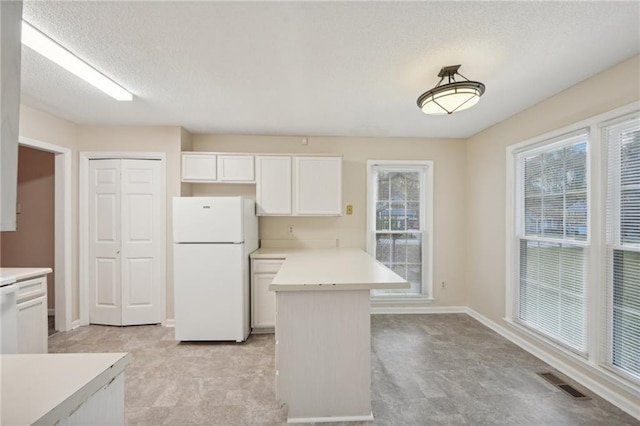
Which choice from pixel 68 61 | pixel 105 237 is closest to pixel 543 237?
pixel 68 61

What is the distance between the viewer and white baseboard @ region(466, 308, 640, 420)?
6.44 ft

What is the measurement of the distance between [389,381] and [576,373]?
1.56 m

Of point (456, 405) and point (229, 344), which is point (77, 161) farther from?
point (456, 405)

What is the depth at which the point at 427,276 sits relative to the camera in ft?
13.1

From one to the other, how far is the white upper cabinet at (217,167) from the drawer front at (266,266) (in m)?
1.05

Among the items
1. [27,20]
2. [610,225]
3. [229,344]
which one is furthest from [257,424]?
A: [610,225]

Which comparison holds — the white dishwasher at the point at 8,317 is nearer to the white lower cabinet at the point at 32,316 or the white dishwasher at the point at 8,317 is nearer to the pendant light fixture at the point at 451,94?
the white lower cabinet at the point at 32,316

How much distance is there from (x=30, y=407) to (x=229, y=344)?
258 cm

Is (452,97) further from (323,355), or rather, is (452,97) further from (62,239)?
(62,239)

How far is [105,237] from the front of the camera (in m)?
3.44

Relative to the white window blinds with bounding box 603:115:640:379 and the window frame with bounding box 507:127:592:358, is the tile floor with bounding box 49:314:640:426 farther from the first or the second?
the white window blinds with bounding box 603:115:640:379

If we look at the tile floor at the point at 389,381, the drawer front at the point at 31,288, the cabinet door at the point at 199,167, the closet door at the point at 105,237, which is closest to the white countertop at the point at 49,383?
the tile floor at the point at 389,381

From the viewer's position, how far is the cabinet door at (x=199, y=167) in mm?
3500

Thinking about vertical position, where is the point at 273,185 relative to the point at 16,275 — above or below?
above
